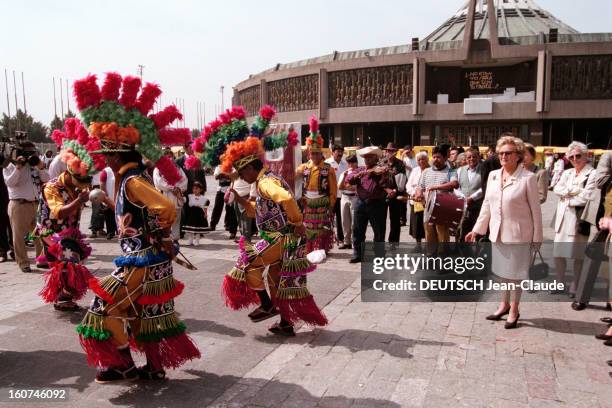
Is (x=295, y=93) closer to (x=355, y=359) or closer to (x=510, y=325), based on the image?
(x=510, y=325)

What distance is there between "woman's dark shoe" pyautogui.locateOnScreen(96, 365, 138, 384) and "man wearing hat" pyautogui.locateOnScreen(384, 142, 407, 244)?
6131mm

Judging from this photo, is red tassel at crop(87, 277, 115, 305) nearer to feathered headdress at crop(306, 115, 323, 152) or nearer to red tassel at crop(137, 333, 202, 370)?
red tassel at crop(137, 333, 202, 370)

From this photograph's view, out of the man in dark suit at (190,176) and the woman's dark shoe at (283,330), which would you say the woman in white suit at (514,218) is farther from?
the man in dark suit at (190,176)

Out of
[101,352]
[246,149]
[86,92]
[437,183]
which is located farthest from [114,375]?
[437,183]

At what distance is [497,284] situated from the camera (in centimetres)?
709

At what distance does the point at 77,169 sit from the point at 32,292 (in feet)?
11.2

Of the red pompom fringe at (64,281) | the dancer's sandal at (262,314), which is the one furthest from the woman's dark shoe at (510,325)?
the red pompom fringe at (64,281)

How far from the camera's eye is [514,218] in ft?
17.6

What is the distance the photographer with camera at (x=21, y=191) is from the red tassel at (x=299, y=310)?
5.04 m

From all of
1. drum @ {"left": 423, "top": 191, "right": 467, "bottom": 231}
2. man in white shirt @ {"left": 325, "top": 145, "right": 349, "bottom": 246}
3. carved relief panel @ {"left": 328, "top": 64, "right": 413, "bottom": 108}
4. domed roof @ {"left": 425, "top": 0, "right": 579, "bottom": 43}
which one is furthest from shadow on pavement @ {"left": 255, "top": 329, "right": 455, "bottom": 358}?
domed roof @ {"left": 425, "top": 0, "right": 579, "bottom": 43}

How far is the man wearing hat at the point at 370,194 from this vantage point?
8305 millimetres

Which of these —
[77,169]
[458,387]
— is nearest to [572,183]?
[458,387]

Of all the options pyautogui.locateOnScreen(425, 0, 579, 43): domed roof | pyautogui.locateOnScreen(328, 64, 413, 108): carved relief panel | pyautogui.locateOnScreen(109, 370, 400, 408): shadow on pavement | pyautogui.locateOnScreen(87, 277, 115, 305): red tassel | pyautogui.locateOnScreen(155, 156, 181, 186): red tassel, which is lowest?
pyautogui.locateOnScreen(109, 370, 400, 408): shadow on pavement

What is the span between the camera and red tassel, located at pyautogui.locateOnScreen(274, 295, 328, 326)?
5.04m
